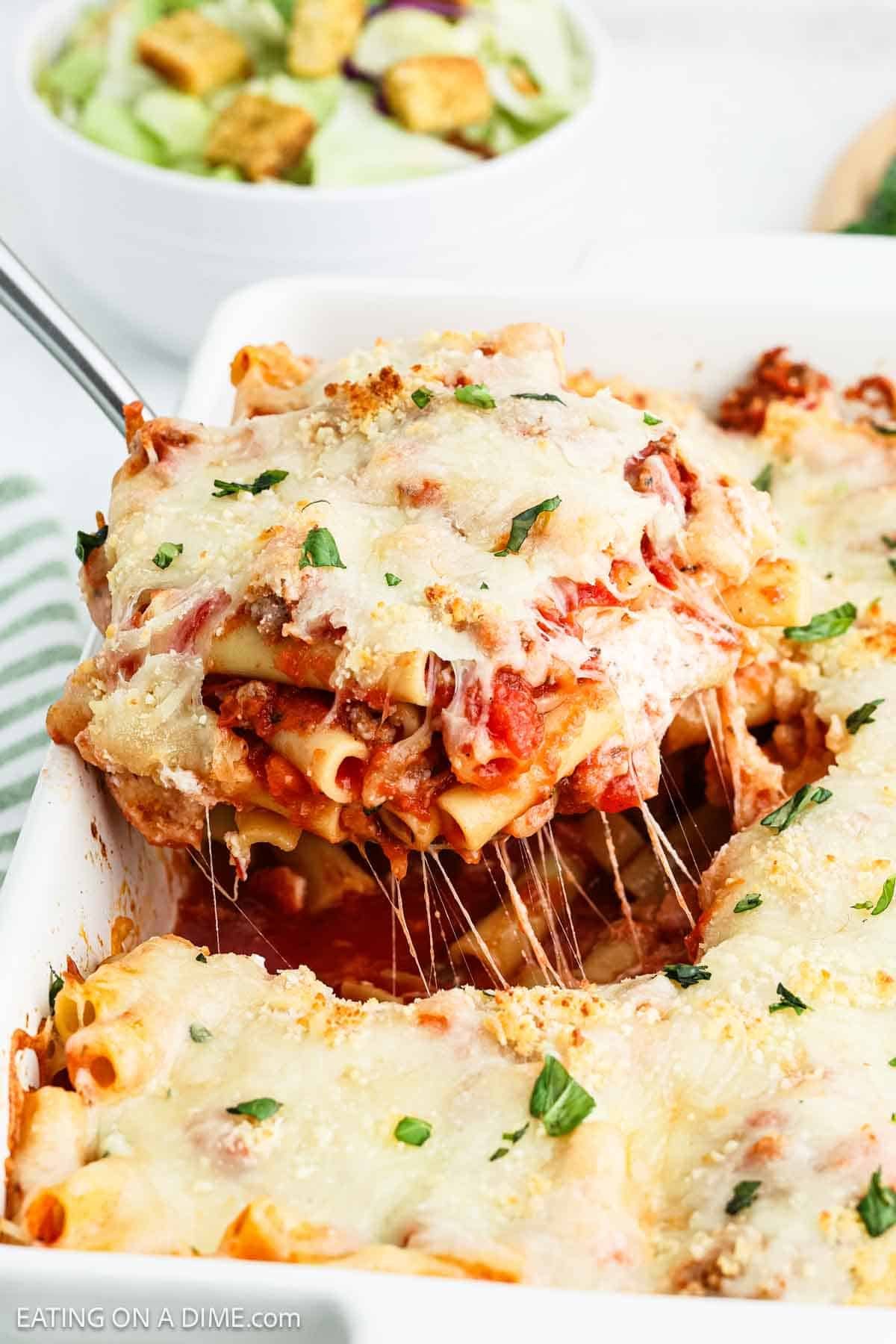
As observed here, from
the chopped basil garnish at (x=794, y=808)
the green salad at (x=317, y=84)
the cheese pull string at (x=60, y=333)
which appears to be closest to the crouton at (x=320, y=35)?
the green salad at (x=317, y=84)

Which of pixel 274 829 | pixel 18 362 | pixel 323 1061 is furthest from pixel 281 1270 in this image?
pixel 18 362

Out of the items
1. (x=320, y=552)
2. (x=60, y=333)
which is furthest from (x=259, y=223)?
(x=320, y=552)

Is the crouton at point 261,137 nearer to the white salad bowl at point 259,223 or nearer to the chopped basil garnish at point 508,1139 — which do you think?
the white salad bowl at point 259,223

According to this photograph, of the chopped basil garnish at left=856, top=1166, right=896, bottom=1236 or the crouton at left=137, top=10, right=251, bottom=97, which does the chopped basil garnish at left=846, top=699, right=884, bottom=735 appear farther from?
the crouton at left=137, top=10, right=251, bottom=97

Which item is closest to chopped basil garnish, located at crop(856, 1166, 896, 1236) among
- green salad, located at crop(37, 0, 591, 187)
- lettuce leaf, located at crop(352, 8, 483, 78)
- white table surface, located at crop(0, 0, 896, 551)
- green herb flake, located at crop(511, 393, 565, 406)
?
green herb flake, located at crop(511, 393, 565, 406)

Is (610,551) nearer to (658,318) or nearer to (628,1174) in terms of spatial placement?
(628,1174)
